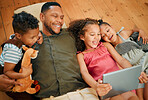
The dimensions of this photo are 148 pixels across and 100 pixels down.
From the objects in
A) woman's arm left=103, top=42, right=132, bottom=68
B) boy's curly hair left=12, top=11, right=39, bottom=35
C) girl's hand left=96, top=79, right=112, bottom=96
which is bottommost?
girl's hand left=96, top=79, right=112, bottom=96

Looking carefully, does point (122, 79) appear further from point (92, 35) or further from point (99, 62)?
point (92, 35)

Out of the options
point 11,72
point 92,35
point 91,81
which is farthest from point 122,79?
point 11,72

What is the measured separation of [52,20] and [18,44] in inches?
17.8

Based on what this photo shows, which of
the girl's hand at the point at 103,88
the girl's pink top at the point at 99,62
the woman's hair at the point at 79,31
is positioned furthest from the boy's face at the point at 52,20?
the girl's hand at the point at 103,88

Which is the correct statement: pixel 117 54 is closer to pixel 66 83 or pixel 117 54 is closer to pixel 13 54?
pixel 66 83

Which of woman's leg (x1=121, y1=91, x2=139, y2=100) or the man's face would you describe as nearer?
woman's leg (x1=121, y1=91, x2=139, y2=100)

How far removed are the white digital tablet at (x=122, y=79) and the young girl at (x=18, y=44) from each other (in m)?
0.58

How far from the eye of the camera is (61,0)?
2.32 metres

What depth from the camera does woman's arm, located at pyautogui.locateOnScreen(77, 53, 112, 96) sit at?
96cm

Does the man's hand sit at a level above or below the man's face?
below

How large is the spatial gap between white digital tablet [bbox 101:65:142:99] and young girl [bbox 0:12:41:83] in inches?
22.9

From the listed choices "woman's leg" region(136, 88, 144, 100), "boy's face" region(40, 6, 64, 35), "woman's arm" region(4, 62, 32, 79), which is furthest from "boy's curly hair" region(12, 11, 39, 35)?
"woman's leg" region(136, 88, 144, 100)

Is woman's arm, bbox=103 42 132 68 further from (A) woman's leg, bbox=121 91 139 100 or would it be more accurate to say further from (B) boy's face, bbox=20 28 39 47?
(B) boy's face, bbox=20 28 39 47

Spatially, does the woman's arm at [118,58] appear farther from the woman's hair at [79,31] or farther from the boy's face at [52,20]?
the boy's face at [52,20]
